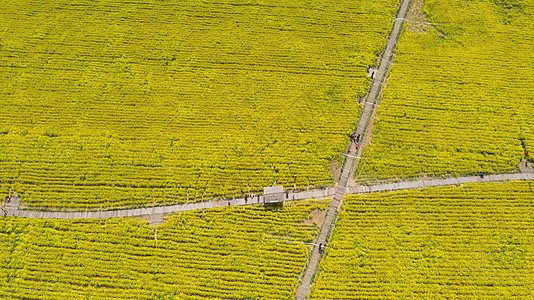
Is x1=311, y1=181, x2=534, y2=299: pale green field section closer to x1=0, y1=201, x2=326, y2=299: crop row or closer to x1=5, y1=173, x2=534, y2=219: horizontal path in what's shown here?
x1=5, y1=173, x2=534, y2=219: horizontal path

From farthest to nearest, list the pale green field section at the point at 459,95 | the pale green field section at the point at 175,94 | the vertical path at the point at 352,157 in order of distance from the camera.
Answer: the pale green field section at the point at 459,95 → the pale green field section at the point at 175,94 → the vertical path at the point at 352,157

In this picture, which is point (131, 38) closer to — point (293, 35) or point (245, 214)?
point (293, 35)

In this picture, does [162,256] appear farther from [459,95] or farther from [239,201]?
[459,95]

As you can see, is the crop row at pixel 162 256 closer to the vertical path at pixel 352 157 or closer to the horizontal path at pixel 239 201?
the horizontal path at pixel 239 201

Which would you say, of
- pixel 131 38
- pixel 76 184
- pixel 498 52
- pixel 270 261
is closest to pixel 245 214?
pixel 270 261

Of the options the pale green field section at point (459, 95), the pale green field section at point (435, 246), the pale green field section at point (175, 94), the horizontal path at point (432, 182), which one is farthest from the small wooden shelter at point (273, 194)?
the pale green field section at point (459, 95)
